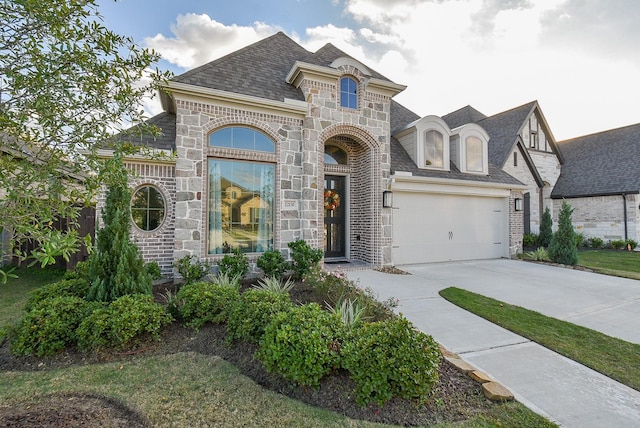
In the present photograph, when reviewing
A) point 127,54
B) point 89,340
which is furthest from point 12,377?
point 127,54

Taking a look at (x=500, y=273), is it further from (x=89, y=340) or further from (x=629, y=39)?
(x=89, y=340)

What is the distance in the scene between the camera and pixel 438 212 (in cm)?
931

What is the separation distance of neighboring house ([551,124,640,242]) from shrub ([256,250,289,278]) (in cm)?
1522

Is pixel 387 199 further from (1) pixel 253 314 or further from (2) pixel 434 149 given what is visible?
(1) pixel 253 314

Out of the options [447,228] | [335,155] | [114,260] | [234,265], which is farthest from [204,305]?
[447,228]

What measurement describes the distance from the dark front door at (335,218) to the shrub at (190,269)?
12.3 feet

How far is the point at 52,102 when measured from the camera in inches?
87.4

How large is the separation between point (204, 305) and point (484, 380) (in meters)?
3.30

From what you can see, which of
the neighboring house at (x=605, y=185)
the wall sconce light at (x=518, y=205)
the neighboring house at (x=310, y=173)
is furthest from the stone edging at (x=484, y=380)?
the neighboring house at (x=605, y=185)

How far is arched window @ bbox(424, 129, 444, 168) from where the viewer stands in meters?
9.28

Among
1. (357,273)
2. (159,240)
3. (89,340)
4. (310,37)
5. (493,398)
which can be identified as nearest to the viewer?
(493,398)

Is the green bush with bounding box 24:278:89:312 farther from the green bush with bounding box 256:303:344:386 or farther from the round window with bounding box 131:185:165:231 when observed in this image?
the green bush with bounding box 256:303:344:386

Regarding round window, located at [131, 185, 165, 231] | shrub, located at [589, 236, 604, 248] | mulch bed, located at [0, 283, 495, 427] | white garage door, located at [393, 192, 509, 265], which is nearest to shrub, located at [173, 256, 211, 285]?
round window, located at [131, 185, 165, 231]

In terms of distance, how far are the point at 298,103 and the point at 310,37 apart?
417 centimetres
